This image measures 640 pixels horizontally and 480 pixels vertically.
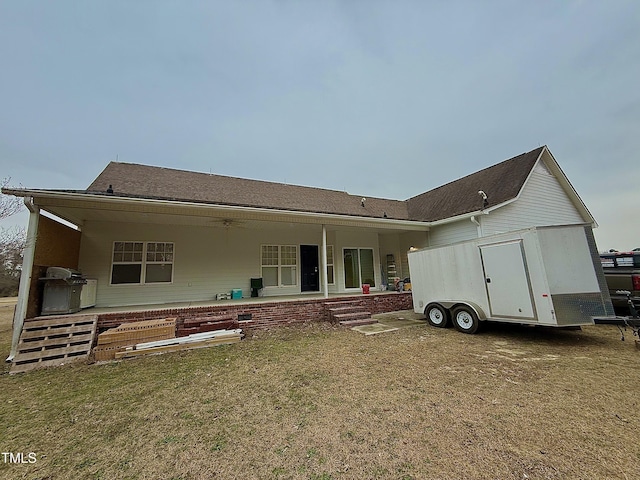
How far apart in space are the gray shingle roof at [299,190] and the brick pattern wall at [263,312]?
2.92m

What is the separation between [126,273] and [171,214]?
10.00 ft

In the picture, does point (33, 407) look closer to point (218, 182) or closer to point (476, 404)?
point (476, 404)

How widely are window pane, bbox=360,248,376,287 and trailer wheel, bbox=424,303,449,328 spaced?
4233 millimetres

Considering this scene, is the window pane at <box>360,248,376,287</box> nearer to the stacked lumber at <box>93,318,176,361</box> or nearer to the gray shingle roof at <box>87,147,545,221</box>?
the gray shingle roof at <box>87,147,545,221</box>

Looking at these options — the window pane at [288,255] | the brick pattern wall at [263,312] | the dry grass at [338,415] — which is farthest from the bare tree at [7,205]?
the window pane at [288,255]

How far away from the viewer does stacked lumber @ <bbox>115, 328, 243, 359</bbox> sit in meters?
5.22

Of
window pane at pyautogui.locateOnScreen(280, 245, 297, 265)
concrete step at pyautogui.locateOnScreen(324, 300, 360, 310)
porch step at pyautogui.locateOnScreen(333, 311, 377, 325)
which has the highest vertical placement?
window pane at pyautogui.locateOnScreen(280, 245, 297, 265)

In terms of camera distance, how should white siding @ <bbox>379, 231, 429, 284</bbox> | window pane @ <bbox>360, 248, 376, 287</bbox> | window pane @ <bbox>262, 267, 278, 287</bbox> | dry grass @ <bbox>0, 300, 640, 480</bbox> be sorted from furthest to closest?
1. white siding @ <bbox>379, 231, 429, 284</bbox>
2. window pane @ <bbox>360, 248, 376, 287</bbox>
3. window pane @ <bbox>262, 267, 278, 287</bbox>
4. dry grass @ <bbox>0, 300, 640, 480</bbox>

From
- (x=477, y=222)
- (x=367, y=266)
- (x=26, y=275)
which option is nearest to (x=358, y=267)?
(x=367, y=266)

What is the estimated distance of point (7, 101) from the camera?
385 inches

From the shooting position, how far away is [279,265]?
10.2m

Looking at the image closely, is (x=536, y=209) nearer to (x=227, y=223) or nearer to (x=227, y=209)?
(x=227, y=209)

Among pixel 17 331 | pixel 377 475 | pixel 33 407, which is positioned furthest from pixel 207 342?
pixel 377 475

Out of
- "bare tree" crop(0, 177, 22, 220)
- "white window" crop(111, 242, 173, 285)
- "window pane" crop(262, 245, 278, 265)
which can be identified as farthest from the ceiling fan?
"bare tree" crop(0, 177, 22, 220)
